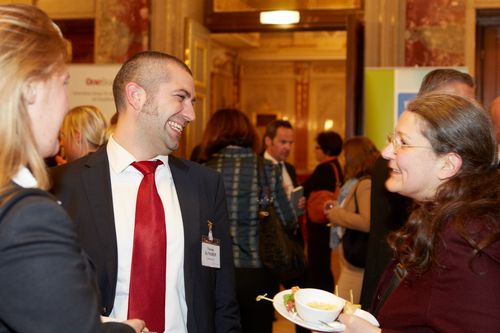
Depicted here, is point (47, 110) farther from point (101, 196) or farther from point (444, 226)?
point (444, 226)

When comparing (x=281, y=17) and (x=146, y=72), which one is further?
(x=281, y=17)

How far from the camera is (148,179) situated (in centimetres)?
200

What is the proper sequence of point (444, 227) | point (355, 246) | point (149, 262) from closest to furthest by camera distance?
point (444, 227) < point (149, 262) < point (355, 246)

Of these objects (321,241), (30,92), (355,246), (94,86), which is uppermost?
(94,86)

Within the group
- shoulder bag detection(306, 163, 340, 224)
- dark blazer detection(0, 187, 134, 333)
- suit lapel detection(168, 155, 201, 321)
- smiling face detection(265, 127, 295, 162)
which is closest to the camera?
dark blazer detection(0, 187, 134, 333)

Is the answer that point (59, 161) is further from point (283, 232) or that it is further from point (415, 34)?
point (415, 34)

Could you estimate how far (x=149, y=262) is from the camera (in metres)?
1.87

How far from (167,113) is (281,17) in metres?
4.41

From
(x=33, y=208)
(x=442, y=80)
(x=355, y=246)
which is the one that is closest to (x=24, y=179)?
(x=33, y=208)

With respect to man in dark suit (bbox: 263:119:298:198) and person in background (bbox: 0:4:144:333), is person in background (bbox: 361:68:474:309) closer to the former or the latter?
person in background (bbox: 0:4:144:333)

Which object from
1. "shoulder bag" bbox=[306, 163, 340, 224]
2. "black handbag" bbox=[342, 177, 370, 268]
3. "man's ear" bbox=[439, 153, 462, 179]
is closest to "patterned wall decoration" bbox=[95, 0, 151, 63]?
"shoulder bag" bbox=[306, 163, 340, 224]

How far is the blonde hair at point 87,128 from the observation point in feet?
10.3

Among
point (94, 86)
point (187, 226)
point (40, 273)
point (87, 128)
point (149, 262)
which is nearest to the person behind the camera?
point (40, 273)

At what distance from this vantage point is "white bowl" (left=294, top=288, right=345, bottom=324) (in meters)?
1.69
